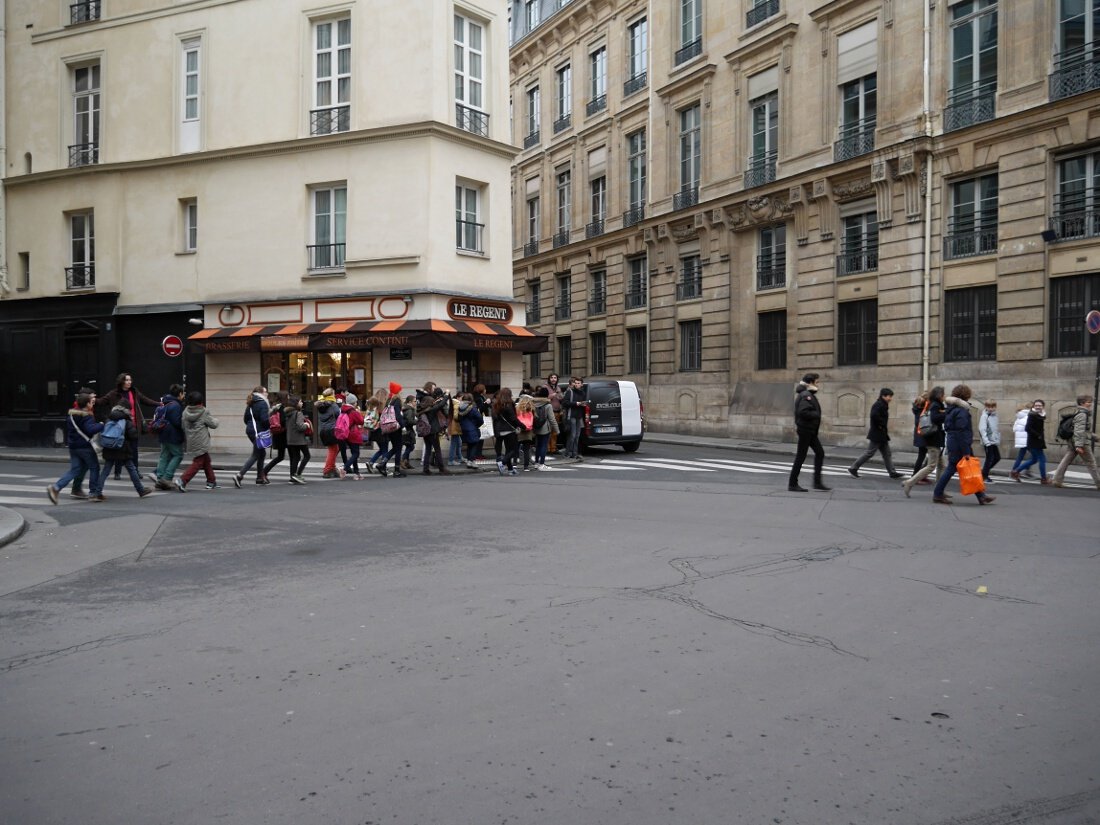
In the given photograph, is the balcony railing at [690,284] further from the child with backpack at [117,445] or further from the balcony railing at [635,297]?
the child with backpack at [117,445]

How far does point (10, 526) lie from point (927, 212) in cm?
2180

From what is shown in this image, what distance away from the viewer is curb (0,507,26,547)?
9.91m

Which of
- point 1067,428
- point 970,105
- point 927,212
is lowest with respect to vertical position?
point 1067,428

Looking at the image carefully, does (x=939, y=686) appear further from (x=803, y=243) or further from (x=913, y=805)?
(x=803, y=243)

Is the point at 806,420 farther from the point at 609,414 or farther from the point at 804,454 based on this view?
the point at 609,414

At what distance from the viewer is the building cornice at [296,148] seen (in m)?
21.7

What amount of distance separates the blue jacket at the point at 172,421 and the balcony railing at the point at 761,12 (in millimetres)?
22578

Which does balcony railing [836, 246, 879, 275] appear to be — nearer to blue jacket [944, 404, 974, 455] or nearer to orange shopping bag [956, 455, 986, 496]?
blue jacket [944, 404, 974, 455]

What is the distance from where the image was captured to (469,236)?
23.1 metres

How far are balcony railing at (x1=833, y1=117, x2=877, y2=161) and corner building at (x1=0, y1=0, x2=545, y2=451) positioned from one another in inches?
383

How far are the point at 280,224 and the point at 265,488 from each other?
32.4 ft

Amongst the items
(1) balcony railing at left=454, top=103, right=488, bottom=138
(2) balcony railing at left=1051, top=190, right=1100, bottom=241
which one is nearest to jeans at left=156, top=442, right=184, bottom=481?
(1) balcony railing at left=454, top=103, right=488, bottom=138

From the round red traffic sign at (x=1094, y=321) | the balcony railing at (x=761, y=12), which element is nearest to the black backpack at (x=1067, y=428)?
the round red traffic sign at (x=1094, y=321)

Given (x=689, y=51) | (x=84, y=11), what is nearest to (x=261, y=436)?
(x=84, y=11)
